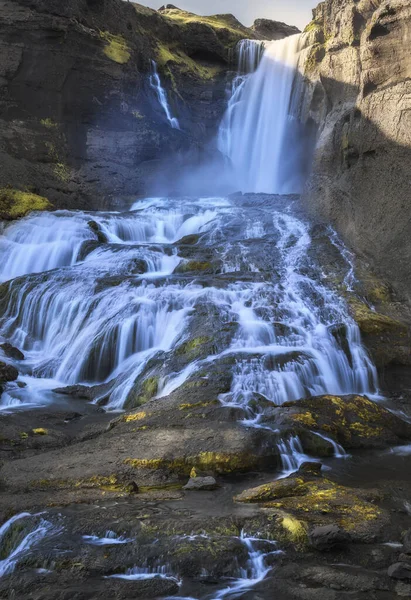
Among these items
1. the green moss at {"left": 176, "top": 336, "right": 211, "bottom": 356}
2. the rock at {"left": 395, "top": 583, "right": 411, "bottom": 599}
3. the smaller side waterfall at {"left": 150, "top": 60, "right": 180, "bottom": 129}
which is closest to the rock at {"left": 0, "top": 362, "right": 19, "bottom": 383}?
the green moss at {"left": 176, "top": 336, "right": 211, "bottom": 356}

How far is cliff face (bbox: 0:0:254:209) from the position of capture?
23984 mm

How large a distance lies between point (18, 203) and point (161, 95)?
12482 millimetres

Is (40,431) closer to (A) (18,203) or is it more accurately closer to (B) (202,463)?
(B) (202,463)

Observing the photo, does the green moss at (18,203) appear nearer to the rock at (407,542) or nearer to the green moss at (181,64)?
the green moss at (181,64)

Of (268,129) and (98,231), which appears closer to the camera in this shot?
(98,231)

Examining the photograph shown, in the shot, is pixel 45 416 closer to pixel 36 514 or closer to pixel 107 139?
pixel 36 514

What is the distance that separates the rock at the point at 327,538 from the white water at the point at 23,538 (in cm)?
251

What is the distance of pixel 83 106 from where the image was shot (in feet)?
85.7

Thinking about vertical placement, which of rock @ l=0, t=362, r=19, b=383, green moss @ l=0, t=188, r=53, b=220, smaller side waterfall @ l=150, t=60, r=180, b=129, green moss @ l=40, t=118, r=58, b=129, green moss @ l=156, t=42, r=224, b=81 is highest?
green moss @ l=156, t=42, r=224, b=81

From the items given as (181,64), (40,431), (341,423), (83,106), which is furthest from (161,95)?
(341,423)

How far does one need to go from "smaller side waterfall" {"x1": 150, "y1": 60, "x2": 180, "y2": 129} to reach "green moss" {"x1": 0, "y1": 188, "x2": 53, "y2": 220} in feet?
34.5

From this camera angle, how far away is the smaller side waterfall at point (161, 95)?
29.5 meters

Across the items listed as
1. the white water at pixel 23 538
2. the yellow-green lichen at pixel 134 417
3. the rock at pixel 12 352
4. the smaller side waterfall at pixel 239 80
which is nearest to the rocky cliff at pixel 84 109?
the smaller side waterfall at pixel 239 80

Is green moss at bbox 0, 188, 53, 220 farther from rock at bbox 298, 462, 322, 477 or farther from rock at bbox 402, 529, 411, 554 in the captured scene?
rock at bbox 402, 529, 411, 554
